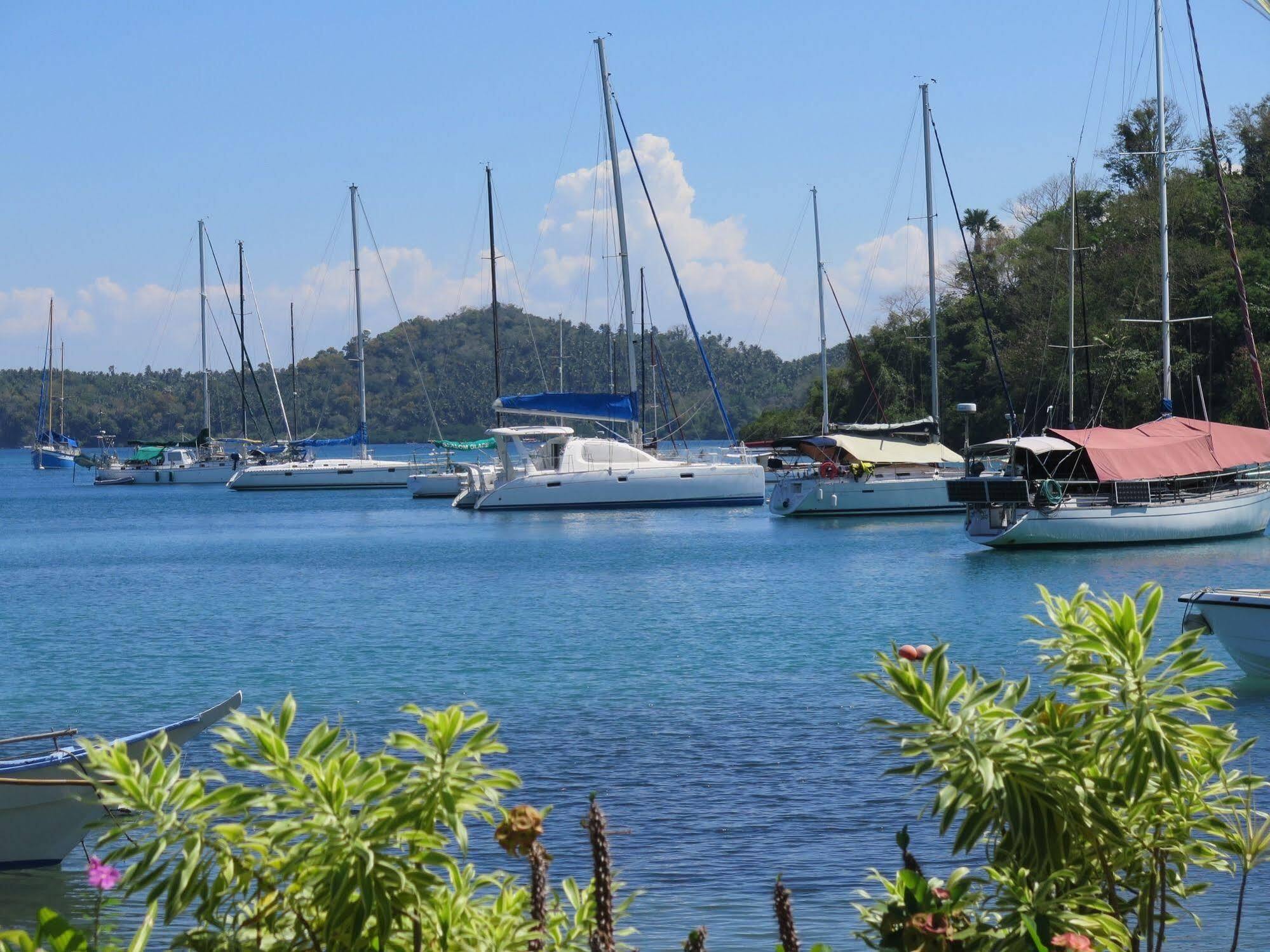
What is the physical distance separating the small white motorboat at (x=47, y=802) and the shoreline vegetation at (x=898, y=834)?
5.35 meters

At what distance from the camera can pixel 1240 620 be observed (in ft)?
50.2

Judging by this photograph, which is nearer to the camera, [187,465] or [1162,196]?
[1162,196]

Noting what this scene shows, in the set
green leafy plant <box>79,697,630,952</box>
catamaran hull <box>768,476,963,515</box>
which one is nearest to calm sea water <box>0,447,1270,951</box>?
catamaran hull <box>768,476,963,515</box>

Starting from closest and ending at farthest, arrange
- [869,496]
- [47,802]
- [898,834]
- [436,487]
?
[898,834] < [47,802] < [869,496] < [436,487]

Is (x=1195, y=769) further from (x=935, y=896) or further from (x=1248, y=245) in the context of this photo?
(x=1248, y=245)

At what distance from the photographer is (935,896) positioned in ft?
14.9

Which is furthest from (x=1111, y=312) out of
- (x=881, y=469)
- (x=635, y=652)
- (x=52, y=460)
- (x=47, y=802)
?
(x=52, y=460)

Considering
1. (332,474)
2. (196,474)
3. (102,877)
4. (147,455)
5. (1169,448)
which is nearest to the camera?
(102,877)

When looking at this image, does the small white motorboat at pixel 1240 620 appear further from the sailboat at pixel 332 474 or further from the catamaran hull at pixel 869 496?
the sailboat at pixel 332 474

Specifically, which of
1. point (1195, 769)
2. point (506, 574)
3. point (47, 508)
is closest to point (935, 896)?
point (1195, 769)

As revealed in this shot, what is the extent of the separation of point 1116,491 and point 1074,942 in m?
30.1

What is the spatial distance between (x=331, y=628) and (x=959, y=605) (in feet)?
36.0

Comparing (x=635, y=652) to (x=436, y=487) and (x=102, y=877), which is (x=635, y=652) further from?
(x=436, y=487)

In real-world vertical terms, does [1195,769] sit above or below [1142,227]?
below
